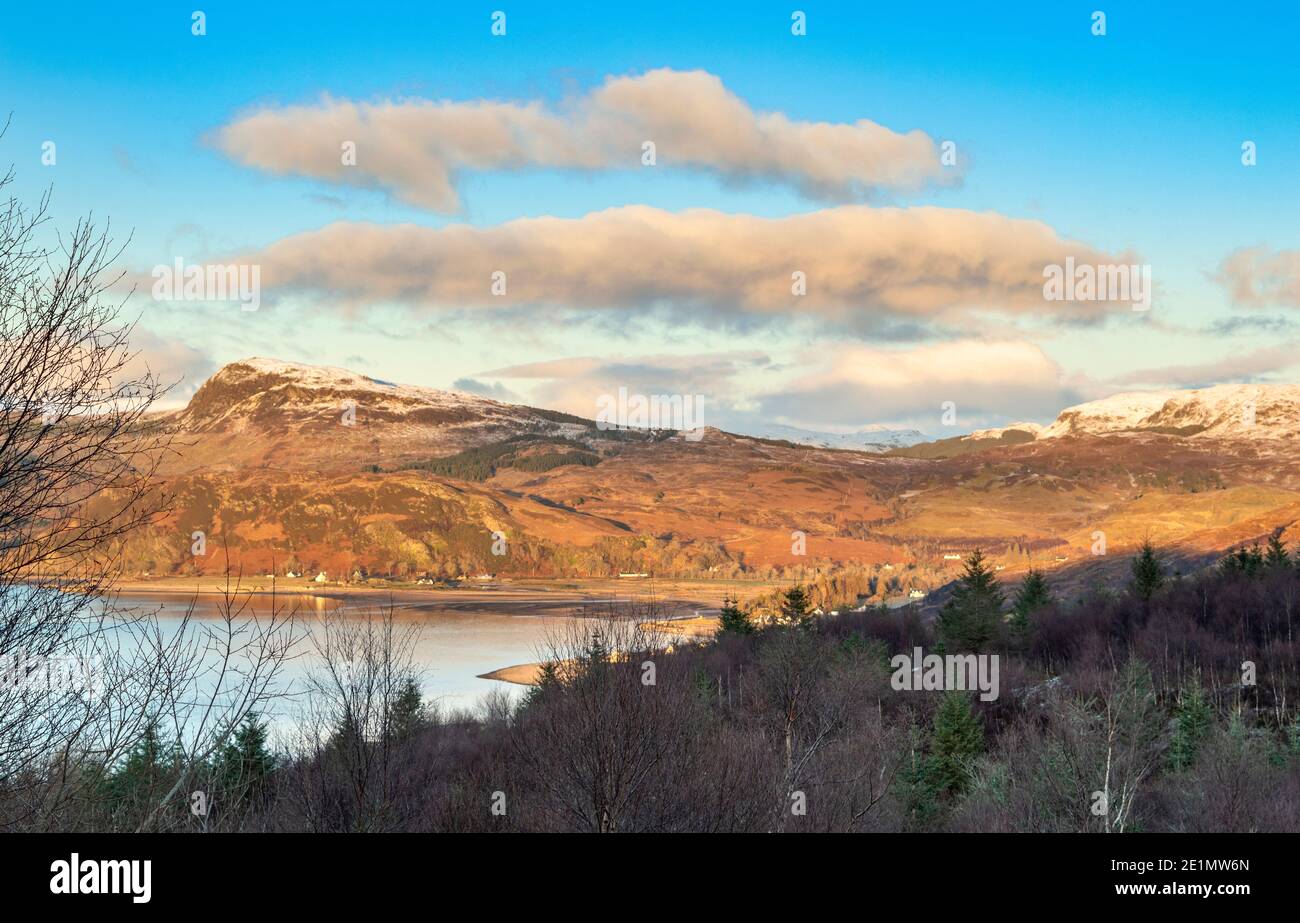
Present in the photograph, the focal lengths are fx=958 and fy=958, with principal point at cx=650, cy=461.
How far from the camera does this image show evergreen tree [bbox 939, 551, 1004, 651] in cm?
6388

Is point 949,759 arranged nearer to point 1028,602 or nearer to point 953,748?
point 953,748

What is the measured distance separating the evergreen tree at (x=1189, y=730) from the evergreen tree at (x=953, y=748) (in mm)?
7670

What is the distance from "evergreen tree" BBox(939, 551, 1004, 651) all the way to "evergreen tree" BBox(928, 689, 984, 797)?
2252 centimetres

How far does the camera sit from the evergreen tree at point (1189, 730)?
38781 millimetres

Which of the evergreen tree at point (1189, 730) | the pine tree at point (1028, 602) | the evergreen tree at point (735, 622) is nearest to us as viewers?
the evergreen tree at point (1189, 730)

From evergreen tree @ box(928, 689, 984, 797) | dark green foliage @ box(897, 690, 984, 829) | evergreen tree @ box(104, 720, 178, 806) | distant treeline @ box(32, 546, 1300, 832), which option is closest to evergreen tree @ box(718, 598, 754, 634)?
distant treeline @ box(32, 546, 1300, 832)

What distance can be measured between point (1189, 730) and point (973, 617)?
2355 centimetres

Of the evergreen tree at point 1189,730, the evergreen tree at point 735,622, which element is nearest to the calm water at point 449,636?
the evergreen tree at point 735,622

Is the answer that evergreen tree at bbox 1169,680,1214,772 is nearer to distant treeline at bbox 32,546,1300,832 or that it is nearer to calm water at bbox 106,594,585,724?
distant treeline at bbox 32,546,1300,832

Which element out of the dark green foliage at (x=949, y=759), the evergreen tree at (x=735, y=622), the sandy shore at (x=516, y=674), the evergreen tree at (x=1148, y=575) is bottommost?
the sandy shore at (x=516, y=674)

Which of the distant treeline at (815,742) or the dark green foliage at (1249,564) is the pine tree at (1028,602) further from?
the dark green foliage at (1249,564)
